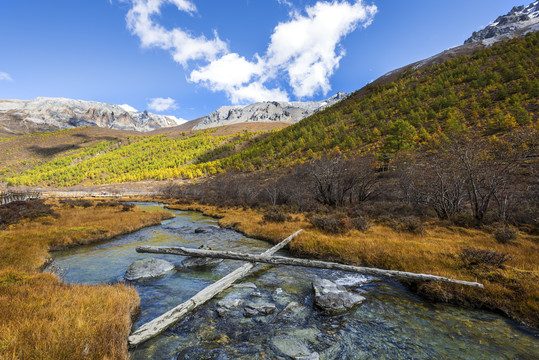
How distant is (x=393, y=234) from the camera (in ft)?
50.1

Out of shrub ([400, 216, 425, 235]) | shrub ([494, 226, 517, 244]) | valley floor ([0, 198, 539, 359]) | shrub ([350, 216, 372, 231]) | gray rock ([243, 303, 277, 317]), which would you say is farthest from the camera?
shrub ([350, 216, 372, 231])

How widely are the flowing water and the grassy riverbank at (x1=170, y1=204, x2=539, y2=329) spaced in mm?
577

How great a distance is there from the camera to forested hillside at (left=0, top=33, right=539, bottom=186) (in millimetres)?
54562

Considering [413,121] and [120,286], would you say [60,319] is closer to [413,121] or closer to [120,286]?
[120,286]

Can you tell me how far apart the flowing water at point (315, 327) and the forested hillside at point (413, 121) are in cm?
1951

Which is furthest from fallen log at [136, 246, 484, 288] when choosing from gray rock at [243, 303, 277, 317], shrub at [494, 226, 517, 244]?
shrub at [494, 226, 517, 244]

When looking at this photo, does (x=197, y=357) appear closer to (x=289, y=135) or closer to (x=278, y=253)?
(x=278, y=253)

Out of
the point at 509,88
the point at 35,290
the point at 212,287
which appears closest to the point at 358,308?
the point at 212,287

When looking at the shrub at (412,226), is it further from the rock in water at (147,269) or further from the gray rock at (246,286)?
the rock in water at (147,269)

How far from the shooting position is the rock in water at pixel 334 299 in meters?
7.45

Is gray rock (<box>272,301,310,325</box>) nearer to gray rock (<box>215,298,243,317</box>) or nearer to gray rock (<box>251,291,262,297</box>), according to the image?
gray rock (<box>251,291,262,297</box>)

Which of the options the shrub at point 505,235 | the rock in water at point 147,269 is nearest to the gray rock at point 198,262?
the rock in water at point 147,269

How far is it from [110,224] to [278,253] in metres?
18.0

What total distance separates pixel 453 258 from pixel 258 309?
9.49 meters
